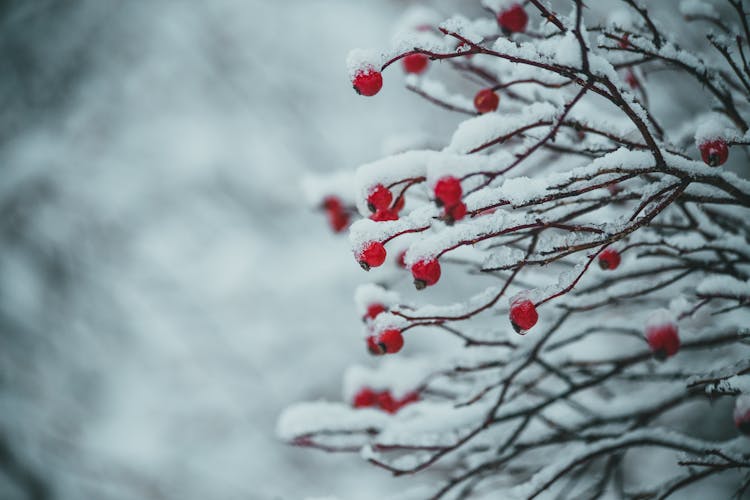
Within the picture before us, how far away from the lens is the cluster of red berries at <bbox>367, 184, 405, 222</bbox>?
4.03 feet

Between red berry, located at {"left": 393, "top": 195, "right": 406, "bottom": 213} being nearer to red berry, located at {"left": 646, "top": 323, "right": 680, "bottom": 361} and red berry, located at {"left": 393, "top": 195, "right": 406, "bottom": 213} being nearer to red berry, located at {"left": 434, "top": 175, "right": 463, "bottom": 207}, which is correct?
red berry, located at {"left": 434, "top": 175, "right": 463, "bottom": 207}

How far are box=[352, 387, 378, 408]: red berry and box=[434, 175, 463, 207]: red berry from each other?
1.14 metres

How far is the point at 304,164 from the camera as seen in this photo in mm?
6020

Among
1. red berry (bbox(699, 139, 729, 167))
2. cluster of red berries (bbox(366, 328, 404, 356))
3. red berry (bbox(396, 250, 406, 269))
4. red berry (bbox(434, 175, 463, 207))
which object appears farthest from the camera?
red berry (bbox(396, 250, 406, 269))

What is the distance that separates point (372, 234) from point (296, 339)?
4.59 metres

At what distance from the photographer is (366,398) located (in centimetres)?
199

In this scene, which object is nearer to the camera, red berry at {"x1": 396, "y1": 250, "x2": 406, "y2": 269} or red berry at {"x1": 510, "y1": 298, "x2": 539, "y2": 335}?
red berry at {"x1": 510, "y1": 298, "x2": 539, "y2": 335}

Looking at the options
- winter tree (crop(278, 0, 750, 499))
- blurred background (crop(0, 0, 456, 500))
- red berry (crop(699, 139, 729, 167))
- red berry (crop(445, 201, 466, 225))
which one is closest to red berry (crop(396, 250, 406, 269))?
winter tree (crop(278, 0, 750, 499))

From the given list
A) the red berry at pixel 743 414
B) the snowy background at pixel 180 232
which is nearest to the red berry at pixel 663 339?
the red berry at pixel 743 414

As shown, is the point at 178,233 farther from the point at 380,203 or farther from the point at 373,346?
the point at 380,203

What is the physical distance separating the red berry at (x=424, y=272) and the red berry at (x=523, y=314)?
A: 20cm

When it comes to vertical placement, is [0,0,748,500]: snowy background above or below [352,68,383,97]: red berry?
above

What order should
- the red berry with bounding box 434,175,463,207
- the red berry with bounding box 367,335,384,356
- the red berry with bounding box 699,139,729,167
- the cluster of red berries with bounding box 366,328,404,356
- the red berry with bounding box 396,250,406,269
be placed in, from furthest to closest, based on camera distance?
1. the red berry with bounding box 396,250,406,269
2. the red berry with bounding box 367,335,384,356
3. the cluster of red berries with bounding box 366,328,404,356
4. the red berry with bounding box 699,139,729,167
5. the red berry with bounding box 434,175,463,207

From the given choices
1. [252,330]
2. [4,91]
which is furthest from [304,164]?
[4,91]
